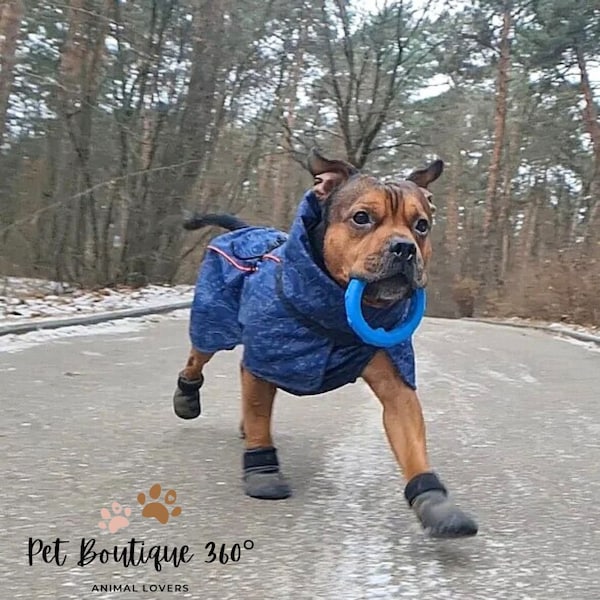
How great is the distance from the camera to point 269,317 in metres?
4.24

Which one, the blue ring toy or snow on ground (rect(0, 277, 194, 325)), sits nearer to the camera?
the blue ring toy

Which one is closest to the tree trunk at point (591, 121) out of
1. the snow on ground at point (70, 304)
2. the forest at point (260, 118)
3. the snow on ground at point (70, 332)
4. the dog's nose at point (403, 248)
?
the forest at point (260, 118)

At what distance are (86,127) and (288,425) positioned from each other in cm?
1233

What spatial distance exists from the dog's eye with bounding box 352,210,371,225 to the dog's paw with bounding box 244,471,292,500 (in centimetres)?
124

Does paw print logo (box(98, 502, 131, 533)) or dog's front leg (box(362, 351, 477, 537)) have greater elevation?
dog's front leg (box(362, 351, 477, 537))

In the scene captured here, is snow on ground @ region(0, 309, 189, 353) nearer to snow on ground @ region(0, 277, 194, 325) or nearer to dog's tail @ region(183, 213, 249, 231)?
snow on ground @ region(0, 277, 194, 325)

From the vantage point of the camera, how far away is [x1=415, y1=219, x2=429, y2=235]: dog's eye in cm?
393

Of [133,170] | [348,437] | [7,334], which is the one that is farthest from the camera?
[133,170]

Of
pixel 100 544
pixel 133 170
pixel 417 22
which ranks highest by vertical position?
pixel 417 22

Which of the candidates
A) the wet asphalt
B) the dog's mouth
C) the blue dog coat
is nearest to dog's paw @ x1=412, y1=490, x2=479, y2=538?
the wet asphalt

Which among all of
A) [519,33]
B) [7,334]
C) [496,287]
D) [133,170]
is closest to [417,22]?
[519,33]

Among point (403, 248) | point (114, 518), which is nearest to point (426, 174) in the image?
point (403, 248)

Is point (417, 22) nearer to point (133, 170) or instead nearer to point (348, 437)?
point (133, 170)

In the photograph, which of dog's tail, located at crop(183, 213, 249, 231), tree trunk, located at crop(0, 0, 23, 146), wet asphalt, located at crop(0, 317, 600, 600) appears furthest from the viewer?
tree trunk, located at crop(0, 0, 23, 146)
